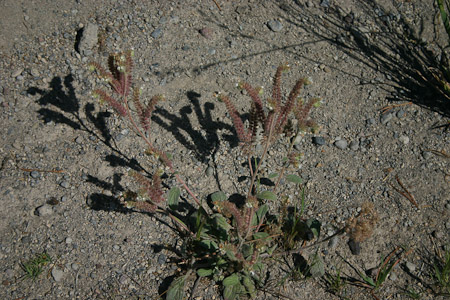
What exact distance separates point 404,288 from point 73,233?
9.96 feet

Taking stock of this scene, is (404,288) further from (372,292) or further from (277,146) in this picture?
(277,146)

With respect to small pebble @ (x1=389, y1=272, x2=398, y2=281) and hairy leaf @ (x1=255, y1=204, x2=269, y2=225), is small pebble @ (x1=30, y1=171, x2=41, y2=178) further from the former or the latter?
small pebble @ (x1=389, y1=272, x2=398, y2=281)

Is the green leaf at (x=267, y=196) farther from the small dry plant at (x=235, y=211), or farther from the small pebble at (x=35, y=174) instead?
the small pebble at (x=35, y=174)

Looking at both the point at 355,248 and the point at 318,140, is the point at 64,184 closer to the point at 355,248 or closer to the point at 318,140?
the point at 318,140

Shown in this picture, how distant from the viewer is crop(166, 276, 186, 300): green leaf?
11.3ft

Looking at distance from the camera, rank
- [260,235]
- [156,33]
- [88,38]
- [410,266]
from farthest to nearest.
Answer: [156,33]
[88,38]
[410,266]
[260,235]

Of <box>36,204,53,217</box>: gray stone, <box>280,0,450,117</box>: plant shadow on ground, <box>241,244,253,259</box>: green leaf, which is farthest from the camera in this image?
<box>280,0,450,117</box>: plant shadow on ground

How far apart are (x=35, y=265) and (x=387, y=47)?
4.35 metres

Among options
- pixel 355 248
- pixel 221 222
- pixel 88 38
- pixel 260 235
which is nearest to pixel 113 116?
pixel 88 38

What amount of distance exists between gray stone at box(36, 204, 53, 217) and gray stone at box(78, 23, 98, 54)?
5.86ft

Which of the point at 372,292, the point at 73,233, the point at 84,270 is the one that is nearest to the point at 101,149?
the point at 73,233

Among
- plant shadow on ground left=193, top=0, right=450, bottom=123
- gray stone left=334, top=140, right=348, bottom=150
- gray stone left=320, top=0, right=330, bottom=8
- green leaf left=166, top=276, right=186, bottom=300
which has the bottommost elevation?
green leaf left=166, top=276, right=186, bottom=300

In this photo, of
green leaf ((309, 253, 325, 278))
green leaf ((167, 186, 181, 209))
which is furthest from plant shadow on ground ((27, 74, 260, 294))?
green leaf ((309, 253, 325, 278))

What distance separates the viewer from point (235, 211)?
3.19 metres
